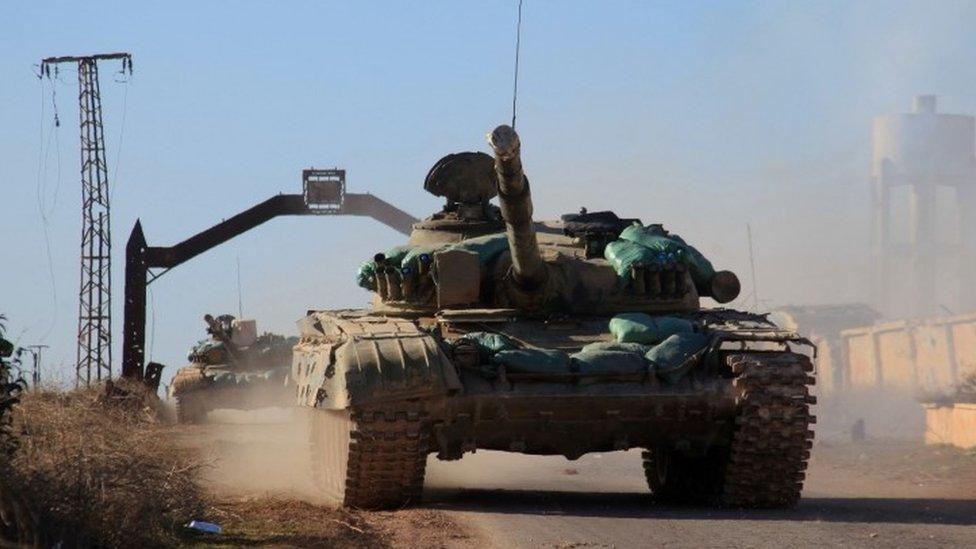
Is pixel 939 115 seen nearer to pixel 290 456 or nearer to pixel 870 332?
pixel 870 332

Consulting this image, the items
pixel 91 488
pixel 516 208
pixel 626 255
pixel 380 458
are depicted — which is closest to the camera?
pixel 91 488

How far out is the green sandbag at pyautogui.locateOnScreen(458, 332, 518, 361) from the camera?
14821 mm

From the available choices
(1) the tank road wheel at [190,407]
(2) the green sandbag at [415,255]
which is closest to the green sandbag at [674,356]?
(2) the green sandbag at [415,255]

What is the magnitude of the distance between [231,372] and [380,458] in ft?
68.8

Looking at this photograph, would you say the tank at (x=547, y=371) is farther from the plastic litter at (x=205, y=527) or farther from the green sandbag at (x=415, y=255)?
A: the plastic litter at (x=205, y=527)

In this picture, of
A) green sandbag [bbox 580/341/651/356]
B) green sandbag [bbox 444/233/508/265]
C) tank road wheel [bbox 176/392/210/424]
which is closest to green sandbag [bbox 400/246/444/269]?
green sandbag [bbox 444/233/508/265]

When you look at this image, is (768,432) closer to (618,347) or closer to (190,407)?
(618,347)

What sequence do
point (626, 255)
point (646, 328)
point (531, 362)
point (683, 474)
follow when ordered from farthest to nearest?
point (683, 474)
point (626, 255)
point (646, 328)
point (531, 362)

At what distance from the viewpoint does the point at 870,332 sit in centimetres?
5581

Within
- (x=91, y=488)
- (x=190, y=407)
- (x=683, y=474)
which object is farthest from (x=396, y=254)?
(x=190, y=407)

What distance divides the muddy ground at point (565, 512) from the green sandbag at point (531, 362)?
43.0 inches

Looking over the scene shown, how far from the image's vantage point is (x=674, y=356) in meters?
14.8

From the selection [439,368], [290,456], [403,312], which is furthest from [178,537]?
[290,456]

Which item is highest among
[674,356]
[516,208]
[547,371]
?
[516,208]
